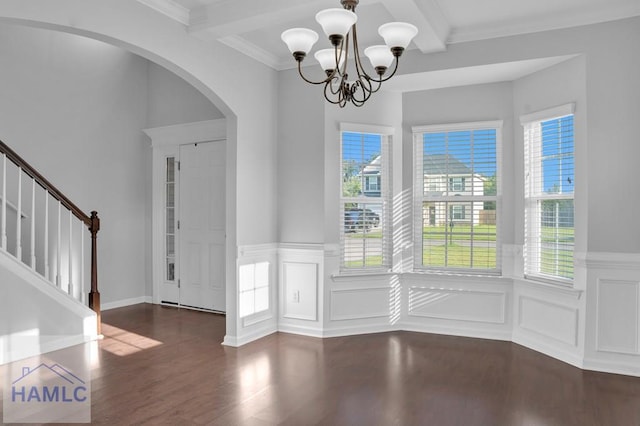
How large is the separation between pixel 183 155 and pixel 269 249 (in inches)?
84.0

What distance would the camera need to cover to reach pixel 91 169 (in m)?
5.95

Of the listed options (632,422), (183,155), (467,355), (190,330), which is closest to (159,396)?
(190,330)

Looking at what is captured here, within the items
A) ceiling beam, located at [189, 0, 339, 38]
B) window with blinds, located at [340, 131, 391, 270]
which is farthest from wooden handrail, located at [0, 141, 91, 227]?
window with blinds, located at [340, 131, 391, 270]

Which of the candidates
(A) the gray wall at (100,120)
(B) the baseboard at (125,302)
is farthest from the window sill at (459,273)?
(B) the baseboard at (125,302)

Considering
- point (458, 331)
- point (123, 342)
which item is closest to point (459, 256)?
point (458, 331)

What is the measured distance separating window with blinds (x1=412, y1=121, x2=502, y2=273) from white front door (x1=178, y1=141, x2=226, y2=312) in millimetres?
2498

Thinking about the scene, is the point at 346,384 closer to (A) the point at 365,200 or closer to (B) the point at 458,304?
(B) the point at 458,304

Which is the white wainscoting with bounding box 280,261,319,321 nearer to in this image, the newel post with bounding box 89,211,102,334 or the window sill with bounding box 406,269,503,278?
the window sill with bounding box 406,269,503,278

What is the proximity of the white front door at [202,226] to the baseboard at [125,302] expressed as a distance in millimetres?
667

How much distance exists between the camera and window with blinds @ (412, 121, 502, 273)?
4.98 metres

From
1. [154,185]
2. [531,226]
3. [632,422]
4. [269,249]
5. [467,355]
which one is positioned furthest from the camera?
[154,185]

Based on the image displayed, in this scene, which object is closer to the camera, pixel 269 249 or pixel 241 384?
pixel 241 384

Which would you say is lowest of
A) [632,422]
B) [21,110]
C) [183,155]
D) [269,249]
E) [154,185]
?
[632,422]

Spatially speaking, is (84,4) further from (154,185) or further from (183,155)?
(154,185)
